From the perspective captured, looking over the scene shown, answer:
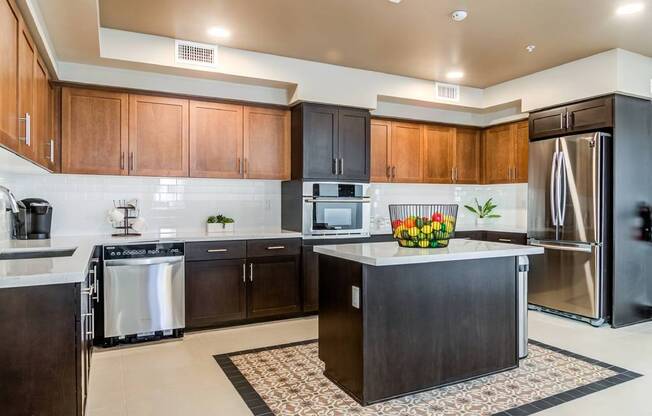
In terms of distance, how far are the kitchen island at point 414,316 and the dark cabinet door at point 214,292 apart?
144cm

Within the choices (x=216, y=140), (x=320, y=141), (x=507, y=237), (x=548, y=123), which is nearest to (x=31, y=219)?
(x=216, y=140)

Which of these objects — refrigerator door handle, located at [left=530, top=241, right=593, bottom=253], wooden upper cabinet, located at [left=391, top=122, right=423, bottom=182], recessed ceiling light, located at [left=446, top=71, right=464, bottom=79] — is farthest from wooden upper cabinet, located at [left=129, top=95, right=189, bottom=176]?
refrigerator door handle, located at [left=530, top=241, right=593, bottom=253]

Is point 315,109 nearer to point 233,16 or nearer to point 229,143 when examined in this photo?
point 229,143

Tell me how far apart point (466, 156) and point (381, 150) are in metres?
1.44

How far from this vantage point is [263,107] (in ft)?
15.7

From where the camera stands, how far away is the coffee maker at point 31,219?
3.62m

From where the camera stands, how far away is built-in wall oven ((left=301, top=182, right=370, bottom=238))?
4.70 metres

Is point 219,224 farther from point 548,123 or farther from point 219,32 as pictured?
point 548,123

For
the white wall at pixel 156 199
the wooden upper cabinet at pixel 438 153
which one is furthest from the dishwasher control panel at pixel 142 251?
the wooden upper cabinet at pixel 438 153

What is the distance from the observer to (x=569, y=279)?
4.61m

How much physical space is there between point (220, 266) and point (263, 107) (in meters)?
1.79

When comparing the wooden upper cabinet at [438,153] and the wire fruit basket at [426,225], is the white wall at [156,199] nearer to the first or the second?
the wooden upper cabinet at [438,153]

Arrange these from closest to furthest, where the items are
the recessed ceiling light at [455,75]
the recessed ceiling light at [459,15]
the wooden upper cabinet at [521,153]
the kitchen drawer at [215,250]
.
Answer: the recessed ceiling light at [459,15], the kitchen drawer at [215,250], the recessed ceiling light at [455,75], the wooden upper cabinet at [521,153]

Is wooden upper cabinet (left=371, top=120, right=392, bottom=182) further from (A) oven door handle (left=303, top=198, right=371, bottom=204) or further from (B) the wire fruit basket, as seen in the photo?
(B) the wire fruit basket
